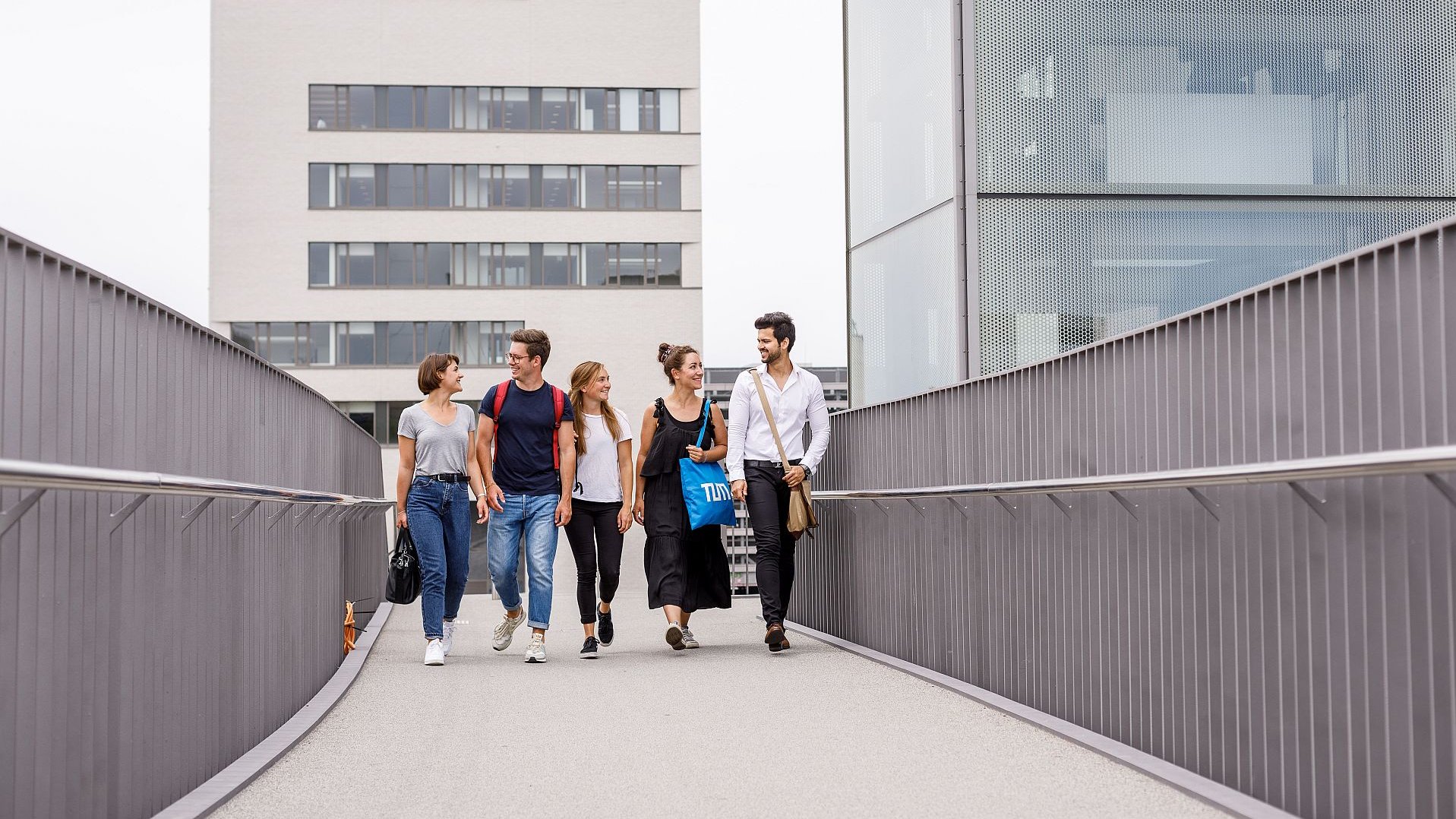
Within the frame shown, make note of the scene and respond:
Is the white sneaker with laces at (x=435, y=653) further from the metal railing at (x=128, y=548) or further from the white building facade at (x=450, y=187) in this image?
the white building facade at (x=450, y=187)

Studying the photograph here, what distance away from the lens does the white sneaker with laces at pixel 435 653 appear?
30.3 feet

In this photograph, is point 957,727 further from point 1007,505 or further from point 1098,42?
point 1098,42

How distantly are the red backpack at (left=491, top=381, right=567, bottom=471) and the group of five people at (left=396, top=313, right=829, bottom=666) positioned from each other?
0.04ft

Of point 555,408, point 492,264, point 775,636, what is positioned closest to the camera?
point 775,636

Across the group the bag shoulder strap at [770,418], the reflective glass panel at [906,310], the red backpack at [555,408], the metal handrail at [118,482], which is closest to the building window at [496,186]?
the reflective glass panel at [906,310]

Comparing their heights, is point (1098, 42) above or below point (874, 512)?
above

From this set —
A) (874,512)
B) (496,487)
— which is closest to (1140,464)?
(874,512)

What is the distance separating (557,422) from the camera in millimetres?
9812

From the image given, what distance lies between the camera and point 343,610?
382 inches

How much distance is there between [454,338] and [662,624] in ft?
153

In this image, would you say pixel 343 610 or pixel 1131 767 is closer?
pixel 1131 767

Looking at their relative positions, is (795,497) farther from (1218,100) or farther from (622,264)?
(622,264)

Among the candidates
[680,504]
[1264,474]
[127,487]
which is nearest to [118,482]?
[127,487]

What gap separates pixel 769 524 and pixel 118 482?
6145 millimetres
